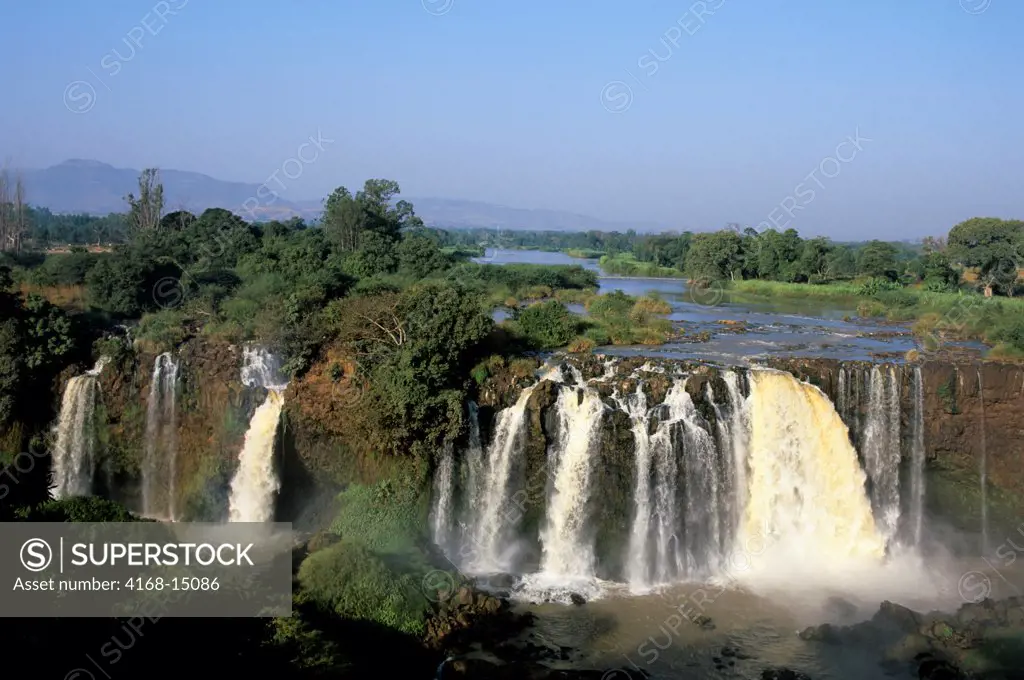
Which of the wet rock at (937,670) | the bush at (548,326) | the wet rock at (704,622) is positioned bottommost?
the wet rock at (937,670)

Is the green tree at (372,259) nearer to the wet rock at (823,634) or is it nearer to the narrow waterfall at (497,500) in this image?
the narrow waterfall at (497,500)

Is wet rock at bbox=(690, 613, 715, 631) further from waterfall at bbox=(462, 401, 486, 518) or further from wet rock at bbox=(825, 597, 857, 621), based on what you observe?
waterfall at bbox=(462, 401, 486, 518)

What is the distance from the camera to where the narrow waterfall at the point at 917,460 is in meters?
18.2

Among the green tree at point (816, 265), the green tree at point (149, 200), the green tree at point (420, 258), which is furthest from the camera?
the green tree at point (816, 265)

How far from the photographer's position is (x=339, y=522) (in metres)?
17.1

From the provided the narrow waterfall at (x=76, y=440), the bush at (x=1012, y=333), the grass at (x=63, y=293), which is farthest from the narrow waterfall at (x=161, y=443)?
the bush at (x=1012, y=333)

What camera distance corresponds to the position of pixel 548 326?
76.1 feet

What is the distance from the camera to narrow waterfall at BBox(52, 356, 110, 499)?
19.0 metres

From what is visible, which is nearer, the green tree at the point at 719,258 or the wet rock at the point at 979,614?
the wet rock at the point at 979,614

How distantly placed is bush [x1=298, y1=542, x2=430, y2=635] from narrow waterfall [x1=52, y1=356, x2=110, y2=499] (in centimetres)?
743

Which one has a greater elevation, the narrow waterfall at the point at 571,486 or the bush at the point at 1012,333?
the bush at the point at 1012,333

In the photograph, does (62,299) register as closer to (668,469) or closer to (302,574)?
(302,574)

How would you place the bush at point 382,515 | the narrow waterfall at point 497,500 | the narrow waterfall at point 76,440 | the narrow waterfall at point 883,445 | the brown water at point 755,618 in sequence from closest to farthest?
the brown water at point 755,618 → the bush at point 382,515 → the narrow waterfall at point 497,500 → the narrow waterfall at point 883,445 → the narrow waterfall at point 76,440

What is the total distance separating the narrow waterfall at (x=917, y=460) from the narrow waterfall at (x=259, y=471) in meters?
13.9
